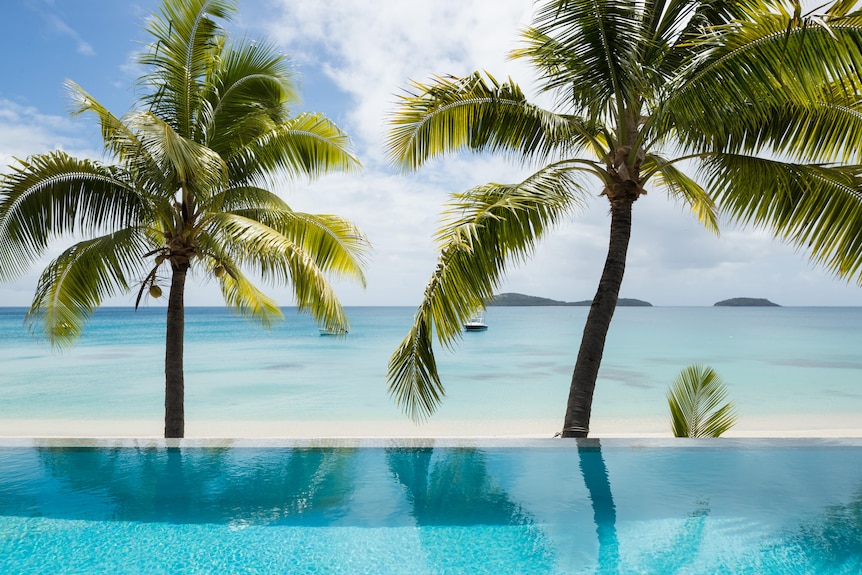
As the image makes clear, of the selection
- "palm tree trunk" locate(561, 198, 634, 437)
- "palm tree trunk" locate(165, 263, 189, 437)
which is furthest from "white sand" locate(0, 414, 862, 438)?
"palm tree trunk" locate(561, 198, 634, 437)

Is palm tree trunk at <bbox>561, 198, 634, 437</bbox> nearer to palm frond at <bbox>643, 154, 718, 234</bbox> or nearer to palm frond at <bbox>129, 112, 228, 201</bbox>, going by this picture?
palm frond at <bbox>643, 154, 718, 234</bbox>

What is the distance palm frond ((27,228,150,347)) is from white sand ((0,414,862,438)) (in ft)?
25.2

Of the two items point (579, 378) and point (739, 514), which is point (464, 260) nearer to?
point (579, 378)

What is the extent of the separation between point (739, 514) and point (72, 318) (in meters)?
7.05

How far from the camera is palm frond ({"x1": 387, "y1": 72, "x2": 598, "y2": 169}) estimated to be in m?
5.67

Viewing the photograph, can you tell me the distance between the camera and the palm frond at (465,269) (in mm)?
4828

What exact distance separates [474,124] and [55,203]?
14.6 ft

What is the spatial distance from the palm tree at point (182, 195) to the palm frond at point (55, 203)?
11 millimetres

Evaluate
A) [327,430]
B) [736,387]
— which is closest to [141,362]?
[327,430]

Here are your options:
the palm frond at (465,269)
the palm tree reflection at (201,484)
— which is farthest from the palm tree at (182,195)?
the palm tree reflection at (201,484)

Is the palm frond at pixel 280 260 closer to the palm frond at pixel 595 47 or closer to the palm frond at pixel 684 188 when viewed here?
the palm frond at pixel 595 47

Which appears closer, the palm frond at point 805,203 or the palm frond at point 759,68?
the palm frond at point 759,68

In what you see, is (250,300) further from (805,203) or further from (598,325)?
(805,203)

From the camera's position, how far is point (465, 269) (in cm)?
487
